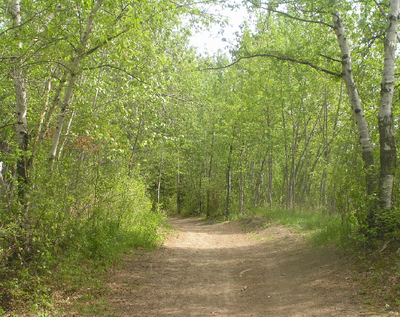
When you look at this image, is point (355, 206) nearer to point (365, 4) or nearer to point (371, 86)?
point (365, 4)

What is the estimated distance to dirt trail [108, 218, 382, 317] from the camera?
537 cm

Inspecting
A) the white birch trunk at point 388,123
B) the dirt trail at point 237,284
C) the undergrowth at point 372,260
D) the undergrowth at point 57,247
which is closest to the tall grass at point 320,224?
the undergrowth at point 372,260

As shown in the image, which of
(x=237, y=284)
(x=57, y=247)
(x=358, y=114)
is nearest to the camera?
(x=57, y=247)

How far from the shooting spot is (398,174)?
22.9ft

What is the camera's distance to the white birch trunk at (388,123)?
6.79 metres

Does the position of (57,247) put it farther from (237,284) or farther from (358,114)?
(358,114)

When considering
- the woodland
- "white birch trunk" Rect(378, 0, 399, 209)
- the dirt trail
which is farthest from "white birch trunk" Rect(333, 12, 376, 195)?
the dirt trail

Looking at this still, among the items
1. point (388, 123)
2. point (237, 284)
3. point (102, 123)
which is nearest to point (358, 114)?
point (388, 123)

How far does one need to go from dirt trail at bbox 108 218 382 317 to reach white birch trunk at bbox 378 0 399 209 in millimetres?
1876

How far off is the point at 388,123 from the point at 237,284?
4.90 metres

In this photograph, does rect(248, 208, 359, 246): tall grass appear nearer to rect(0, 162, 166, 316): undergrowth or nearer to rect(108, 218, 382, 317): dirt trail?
rect(108, 218, 382, 317): dirt trail

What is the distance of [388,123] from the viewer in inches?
278

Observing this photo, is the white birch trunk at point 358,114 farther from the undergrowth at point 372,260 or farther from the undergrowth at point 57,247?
the undergrowth at point 57,247

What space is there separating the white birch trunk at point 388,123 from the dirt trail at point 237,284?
1876 mm
